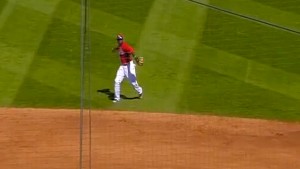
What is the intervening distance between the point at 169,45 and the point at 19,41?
13.9ft

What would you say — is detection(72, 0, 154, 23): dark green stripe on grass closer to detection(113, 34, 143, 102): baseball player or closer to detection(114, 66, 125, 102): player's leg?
detection(113, 34, 143, 102): baseball player

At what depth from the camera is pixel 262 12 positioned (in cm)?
1889

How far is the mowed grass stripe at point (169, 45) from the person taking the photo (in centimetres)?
1555

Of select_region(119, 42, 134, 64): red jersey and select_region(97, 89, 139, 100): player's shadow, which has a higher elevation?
select_region(119, 42, 134, 64): red jersey

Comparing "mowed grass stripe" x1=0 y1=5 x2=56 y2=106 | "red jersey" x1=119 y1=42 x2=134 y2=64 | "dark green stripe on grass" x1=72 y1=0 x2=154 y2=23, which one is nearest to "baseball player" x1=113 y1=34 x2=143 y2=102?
"red jersey" x1=119 y1=42 x2=134 y2=64

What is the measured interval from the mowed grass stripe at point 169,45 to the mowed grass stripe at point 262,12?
1.05 m

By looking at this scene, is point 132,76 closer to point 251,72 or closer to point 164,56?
point 164,56

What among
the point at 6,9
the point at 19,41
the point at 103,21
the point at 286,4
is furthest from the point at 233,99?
the point at 6,9

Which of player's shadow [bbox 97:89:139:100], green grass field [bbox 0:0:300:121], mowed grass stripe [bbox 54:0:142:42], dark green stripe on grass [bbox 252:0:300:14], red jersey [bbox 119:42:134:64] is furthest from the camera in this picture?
dark green stripe on grass [bbox 252:0:300:14]

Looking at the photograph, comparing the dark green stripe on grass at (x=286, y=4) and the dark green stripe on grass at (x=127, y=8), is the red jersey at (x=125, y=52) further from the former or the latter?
the dark green stripe on grass at (x=286, y=4)

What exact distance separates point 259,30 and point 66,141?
765 centimetres

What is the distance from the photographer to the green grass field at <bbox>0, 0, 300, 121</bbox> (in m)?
15.1

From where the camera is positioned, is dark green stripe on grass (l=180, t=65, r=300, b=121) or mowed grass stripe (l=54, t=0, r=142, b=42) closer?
dark green stripe on grass (l=180, t=65, r=300, b=121)

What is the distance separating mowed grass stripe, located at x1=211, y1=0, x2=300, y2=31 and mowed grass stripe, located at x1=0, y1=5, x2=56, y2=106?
553 centimetres
